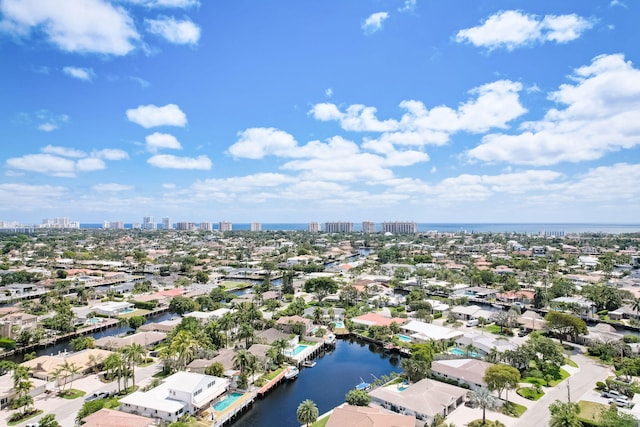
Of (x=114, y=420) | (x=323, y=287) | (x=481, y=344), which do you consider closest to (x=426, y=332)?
(x=481, y=344)

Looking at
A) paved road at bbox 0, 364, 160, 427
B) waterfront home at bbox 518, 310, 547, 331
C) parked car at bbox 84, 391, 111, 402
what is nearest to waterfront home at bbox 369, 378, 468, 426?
paved road at bbox 0, 364, 160, 427

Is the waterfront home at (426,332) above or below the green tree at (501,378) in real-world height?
below

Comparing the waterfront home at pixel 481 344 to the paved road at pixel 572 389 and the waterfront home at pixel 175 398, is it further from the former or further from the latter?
the waterfront home at pixel 175 398

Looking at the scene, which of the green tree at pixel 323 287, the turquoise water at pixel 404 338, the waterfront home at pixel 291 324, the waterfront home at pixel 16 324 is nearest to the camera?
the waterfront home at pixel 16 324

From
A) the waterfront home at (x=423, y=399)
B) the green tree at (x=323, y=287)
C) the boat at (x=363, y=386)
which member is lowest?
the boat at (x=363, y=386)

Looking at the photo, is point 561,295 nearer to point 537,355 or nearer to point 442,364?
point 537,355

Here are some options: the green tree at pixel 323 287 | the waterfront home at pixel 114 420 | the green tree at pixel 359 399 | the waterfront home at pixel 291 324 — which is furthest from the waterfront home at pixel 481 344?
the waterfront home at pixel 114 420
